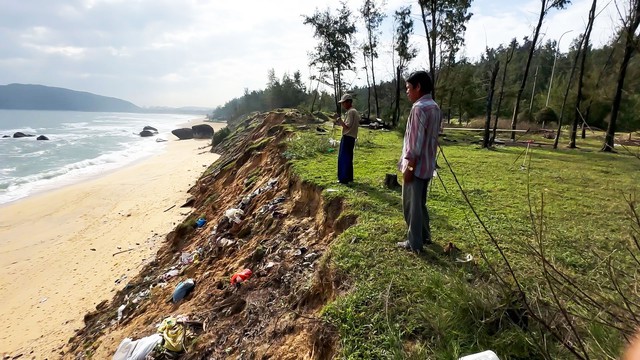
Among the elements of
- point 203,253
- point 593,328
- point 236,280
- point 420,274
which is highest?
point 593,328

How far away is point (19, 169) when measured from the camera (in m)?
25.0

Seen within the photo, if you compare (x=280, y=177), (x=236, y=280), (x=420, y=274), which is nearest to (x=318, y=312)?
(x=420, y=274)

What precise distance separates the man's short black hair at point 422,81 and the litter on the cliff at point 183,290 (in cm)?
460

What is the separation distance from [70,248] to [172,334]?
9028 millimetres

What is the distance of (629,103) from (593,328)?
28420 millimetres

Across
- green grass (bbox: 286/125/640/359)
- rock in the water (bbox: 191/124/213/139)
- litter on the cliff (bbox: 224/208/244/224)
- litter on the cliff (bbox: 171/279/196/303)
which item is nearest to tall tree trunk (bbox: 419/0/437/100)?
green grass (bbox: 286/125/640/359)

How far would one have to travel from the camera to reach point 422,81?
12.0ft

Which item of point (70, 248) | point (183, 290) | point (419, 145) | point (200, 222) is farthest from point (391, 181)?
point (70, 248)

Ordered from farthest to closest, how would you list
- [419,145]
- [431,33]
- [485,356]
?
[431,33] < [419,145] < [485,356]

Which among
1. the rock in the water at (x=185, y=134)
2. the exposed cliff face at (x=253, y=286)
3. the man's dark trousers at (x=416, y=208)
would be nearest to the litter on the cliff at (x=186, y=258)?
the exposed cliff face at (x=253, y=286)

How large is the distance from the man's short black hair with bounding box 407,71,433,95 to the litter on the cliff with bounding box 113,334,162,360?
4.12 meters

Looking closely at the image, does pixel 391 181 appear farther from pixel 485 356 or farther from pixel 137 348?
pixel 137 348

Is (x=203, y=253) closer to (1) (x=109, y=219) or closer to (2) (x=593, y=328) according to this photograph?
(2) (x=593, y=328)

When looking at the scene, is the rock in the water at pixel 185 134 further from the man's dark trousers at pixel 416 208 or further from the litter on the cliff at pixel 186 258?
the man's dark trousers at pixel 416 208
